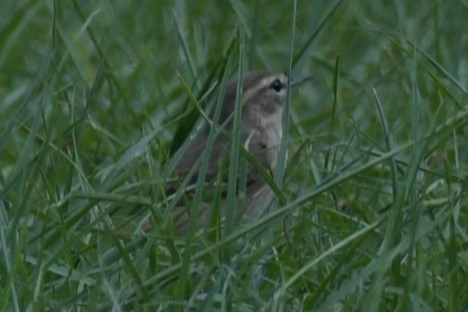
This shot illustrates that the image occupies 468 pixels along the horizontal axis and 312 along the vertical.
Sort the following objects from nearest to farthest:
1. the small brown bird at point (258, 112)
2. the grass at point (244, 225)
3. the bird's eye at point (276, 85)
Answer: the grass at point (244, 225)
the small brown bird at point (258, 112)
the bird's eye at point (276, 85)

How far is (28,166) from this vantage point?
6426 mm

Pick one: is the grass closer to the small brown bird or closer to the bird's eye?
the small brown bird

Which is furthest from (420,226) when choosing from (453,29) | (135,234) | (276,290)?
(453,29)

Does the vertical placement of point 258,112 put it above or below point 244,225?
below

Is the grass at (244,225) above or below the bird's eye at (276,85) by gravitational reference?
above

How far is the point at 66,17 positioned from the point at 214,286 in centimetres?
488

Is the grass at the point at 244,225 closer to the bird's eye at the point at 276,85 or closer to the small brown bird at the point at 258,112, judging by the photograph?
the small brown bird at the point at 258,112

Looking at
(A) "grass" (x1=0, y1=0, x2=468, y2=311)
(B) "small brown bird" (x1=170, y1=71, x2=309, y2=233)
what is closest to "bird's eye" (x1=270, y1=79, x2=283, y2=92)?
(B) "small brown bird" (x1=170, y1=71, x2=309, y2=233)

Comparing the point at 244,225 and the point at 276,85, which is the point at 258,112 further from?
the point at 244,225

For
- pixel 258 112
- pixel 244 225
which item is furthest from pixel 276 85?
pixel 244 225

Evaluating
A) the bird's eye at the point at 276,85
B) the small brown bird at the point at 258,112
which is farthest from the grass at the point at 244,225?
the bird's eye at the point at 276,85

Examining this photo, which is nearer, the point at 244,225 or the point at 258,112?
the point at 244,225

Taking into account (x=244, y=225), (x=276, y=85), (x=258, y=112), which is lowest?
(x=258, y=112)

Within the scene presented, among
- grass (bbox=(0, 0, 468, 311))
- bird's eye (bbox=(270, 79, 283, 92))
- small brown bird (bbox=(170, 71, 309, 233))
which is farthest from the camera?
bird's eye (bbox=(270, 79, 283, 92))
